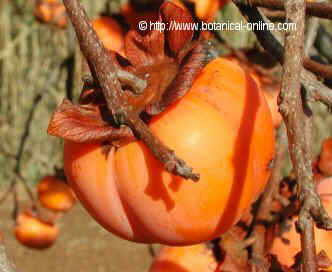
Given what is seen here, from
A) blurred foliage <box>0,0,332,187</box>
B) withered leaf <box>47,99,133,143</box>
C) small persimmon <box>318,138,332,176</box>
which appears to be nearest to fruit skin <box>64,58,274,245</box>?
withered leaf <box>47,99,133,143</box>

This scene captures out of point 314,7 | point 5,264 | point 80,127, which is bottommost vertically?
point 5,264

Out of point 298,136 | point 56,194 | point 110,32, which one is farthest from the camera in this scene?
point 56,194

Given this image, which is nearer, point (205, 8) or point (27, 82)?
point (205, 8)

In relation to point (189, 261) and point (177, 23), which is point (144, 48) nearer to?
point (177, 23)

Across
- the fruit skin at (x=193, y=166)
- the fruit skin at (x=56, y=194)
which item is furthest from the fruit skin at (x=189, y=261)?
the fruit skin at (x=56, y=194)

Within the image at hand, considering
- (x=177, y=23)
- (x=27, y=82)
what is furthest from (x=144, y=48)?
(x=27, y=82)

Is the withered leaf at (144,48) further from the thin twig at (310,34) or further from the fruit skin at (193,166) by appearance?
the thin twig at (310,34)
